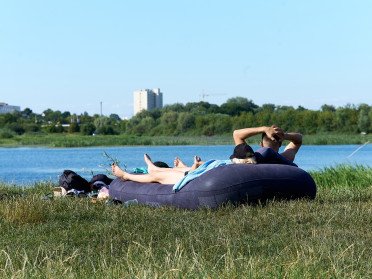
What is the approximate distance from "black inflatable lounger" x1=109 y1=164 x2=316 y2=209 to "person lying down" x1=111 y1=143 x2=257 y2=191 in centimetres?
19

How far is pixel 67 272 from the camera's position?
209 inches

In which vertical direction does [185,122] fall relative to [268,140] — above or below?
above

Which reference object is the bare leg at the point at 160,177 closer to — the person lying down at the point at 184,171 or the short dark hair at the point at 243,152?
the person lying down at the point at 184,171

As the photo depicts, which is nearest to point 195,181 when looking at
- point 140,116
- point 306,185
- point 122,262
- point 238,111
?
point 306,185

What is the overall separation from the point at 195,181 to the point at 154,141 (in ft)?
142

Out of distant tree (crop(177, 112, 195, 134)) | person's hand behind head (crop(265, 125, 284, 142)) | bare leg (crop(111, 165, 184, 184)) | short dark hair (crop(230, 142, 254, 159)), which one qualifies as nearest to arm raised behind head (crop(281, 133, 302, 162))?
person's hand behind head (crop(265, 125, 284, 142))

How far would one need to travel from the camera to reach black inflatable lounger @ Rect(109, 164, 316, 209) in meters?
8.73

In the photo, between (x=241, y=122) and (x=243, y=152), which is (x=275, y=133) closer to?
(x=243, y=152)

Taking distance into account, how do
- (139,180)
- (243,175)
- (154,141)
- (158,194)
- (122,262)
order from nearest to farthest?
(122,262) → (243,175) → (158,194) → (139,180) → (154,141)

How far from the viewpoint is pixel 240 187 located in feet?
28.6

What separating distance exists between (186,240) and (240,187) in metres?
2.20

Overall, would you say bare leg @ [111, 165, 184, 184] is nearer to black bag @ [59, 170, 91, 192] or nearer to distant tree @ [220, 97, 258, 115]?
black bag @ [59, 170, 91, 192]

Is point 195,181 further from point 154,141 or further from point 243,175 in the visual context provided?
point 154,141

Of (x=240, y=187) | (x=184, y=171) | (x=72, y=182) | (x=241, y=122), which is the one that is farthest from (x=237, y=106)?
(x=240, y=187)
